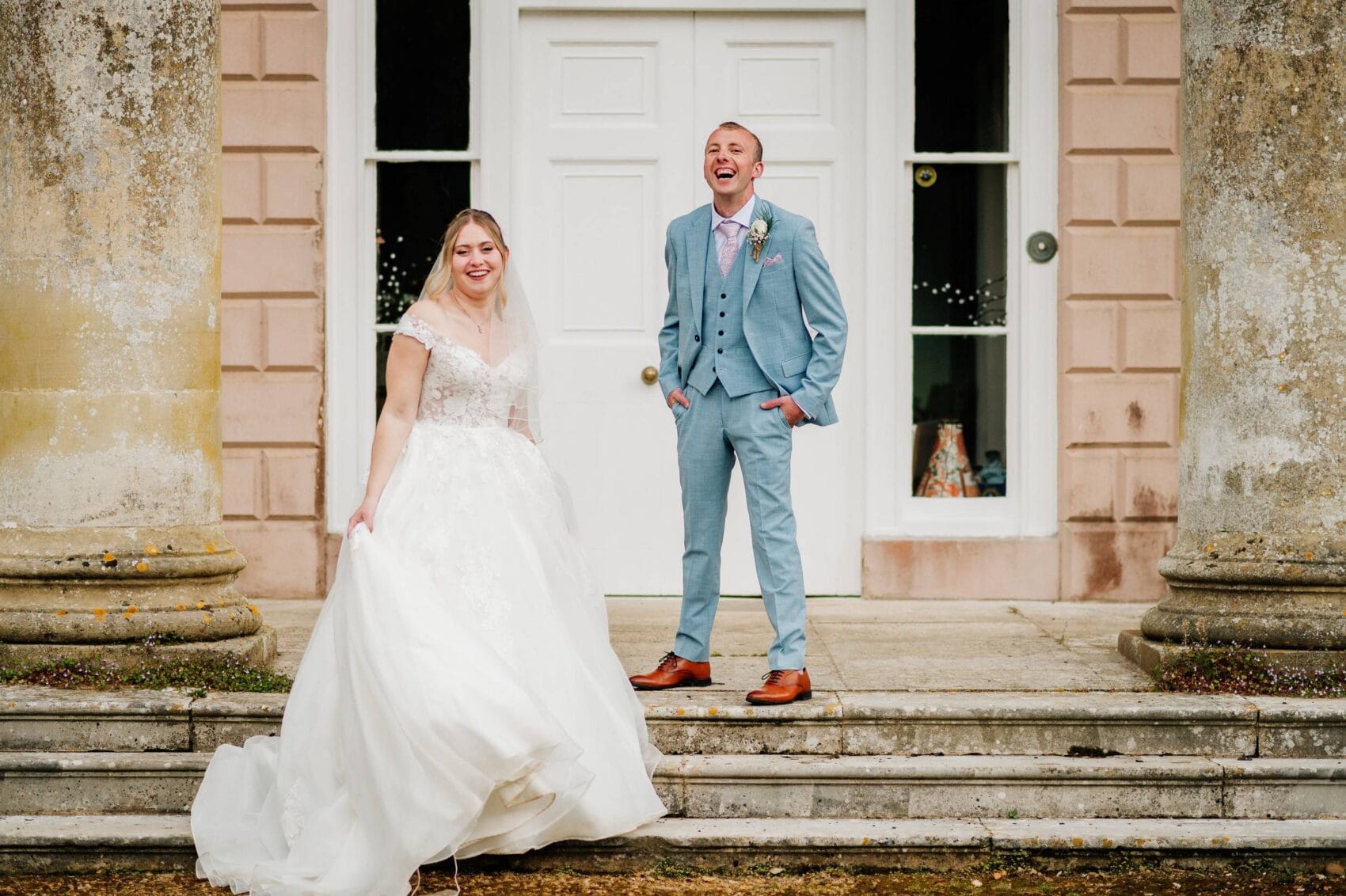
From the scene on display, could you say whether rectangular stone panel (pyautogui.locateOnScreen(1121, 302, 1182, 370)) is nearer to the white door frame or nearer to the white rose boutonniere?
the white door frame

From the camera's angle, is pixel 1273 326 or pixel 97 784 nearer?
pixel 97 784

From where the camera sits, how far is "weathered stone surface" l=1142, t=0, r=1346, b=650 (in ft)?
18.0

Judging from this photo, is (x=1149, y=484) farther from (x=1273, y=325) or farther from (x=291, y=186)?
(x=291, y=186)

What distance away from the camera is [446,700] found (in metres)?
4.30

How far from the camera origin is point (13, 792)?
16.4 ft

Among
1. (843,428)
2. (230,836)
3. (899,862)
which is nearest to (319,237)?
(843,428)

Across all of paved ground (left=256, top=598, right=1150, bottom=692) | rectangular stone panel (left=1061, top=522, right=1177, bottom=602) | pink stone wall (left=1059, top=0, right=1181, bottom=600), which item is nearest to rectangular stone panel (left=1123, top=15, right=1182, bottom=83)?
pink stone wall (left=1059, top=0, right=1181, bottom=600)

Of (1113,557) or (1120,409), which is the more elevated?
(1120,409)

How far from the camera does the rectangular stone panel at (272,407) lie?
7680mm

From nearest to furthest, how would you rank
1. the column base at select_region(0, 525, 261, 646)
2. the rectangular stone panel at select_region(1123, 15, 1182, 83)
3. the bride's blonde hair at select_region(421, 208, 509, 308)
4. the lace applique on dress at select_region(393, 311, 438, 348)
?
1. the lace applique on dress at select_region(393, 311, 438, 348)
2. the bride's blonde hair at select_region(421, 208, 509, 308)
3. the column base at select_region(0, 525, 261, 646)
4. the rectangular stone panel at select_region(1123, 15, 1182, 83)

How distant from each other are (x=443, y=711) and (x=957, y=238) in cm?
445

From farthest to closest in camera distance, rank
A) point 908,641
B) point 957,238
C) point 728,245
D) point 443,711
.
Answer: point 957,238 → point 908,641 → point 728,245 → point 443,711

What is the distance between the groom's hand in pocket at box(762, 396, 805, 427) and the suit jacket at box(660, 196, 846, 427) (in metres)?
0.03

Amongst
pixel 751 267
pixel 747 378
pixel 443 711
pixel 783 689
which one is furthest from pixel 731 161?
pixel 443 711
